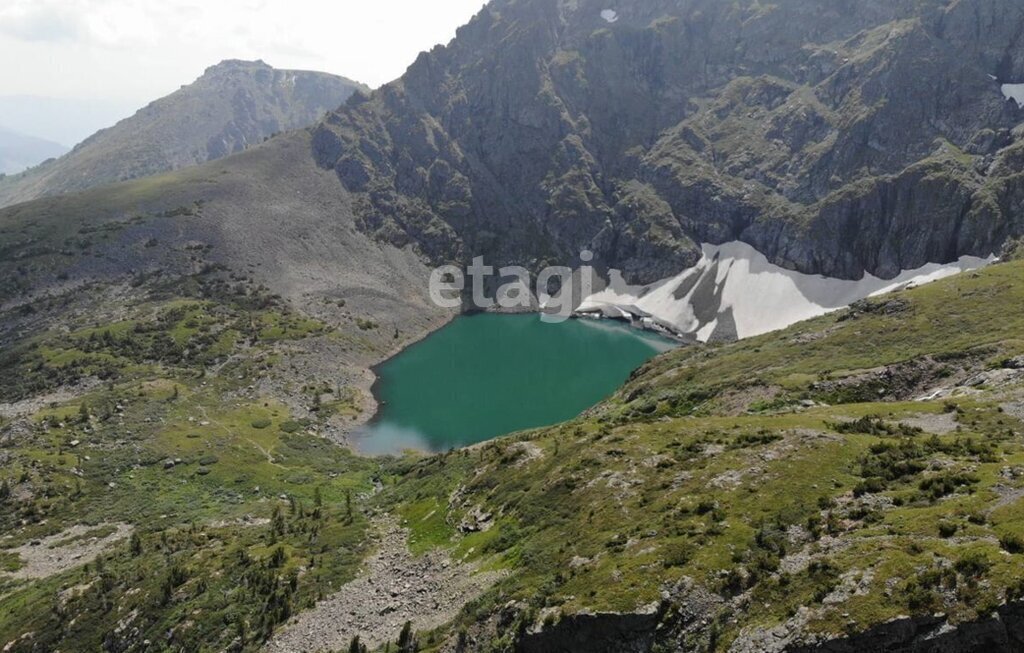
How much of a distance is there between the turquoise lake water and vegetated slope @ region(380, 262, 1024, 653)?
187ft

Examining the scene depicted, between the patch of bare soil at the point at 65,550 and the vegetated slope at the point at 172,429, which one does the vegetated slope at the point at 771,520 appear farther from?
the patch of bare soil at the point at 65,550

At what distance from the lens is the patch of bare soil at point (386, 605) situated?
3725 cm

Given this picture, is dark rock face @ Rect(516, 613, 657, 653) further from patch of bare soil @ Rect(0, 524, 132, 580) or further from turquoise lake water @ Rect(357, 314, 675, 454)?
turquoise lake water @ Rect(357, 314, 675, 454)

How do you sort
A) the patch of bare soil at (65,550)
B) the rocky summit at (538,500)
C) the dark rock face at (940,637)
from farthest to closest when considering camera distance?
the patch of bare soil at (65,550), the rocky summit at (538,500), the dark rock face at (940,637)

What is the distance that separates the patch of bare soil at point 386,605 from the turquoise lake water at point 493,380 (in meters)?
68.6

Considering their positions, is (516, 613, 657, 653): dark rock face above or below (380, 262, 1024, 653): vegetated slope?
below

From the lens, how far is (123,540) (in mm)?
65875

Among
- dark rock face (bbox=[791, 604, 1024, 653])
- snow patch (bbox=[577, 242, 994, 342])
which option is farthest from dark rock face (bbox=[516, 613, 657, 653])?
snow patch (bbox=[577, 242, 994, 342])

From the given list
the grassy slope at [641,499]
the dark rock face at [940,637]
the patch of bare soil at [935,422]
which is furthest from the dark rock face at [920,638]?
the patch of bare soil at [935,422]

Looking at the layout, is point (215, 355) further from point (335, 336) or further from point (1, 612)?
point (1, 612)

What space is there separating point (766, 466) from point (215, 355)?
13090 centimetres

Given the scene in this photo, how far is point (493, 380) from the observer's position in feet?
504

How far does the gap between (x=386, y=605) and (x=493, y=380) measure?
4479 inches

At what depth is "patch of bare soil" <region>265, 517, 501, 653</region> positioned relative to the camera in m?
37.2
